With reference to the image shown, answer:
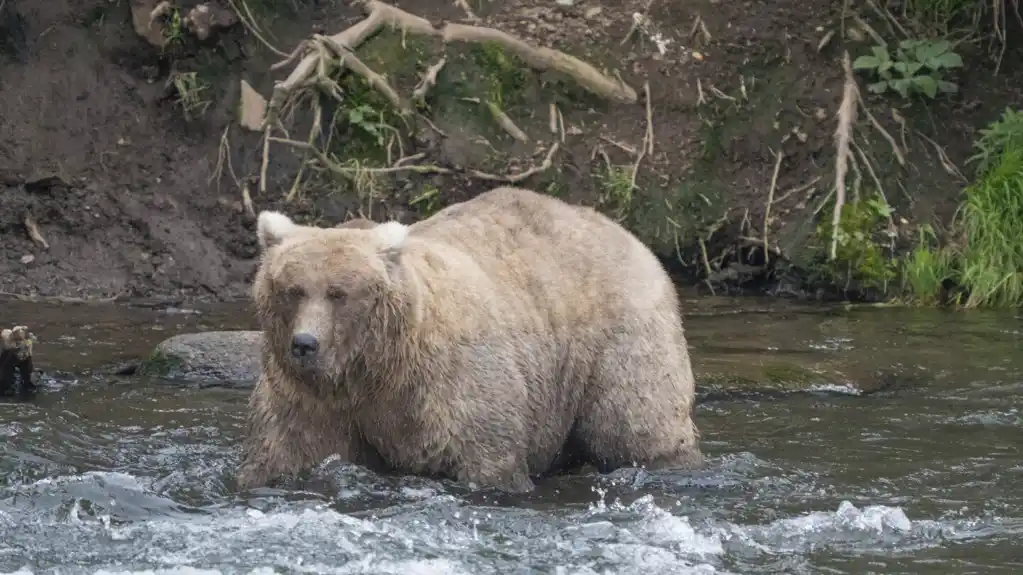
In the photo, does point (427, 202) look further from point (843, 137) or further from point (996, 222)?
point (996, 222)

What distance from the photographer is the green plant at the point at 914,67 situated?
12227 millimetres

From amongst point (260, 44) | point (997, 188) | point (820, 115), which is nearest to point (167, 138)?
point (260, 44)

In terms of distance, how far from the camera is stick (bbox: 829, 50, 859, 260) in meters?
11.7

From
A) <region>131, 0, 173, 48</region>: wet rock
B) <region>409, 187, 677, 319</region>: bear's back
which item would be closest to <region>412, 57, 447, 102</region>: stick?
<region>131, 0, 173, 48</region>: wet rock

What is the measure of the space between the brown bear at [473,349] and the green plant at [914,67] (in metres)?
5.34

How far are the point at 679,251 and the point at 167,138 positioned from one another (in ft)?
12.7

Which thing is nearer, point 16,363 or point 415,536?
point 415,536

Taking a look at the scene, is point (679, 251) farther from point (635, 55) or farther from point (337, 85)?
point (337, 85)

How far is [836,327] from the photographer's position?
10766 mm

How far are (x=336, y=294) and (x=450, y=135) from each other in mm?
6321

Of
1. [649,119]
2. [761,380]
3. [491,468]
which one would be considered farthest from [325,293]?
[649,119]

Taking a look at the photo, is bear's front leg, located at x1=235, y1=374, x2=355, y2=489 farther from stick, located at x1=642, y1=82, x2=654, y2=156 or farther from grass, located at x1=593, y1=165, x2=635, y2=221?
stick, located at x1=642, y1=82, x2=654, y2=156

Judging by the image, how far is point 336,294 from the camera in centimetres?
596

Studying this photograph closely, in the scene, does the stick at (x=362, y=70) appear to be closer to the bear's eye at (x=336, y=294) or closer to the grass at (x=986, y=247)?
the grass at (x=986, y=247)
